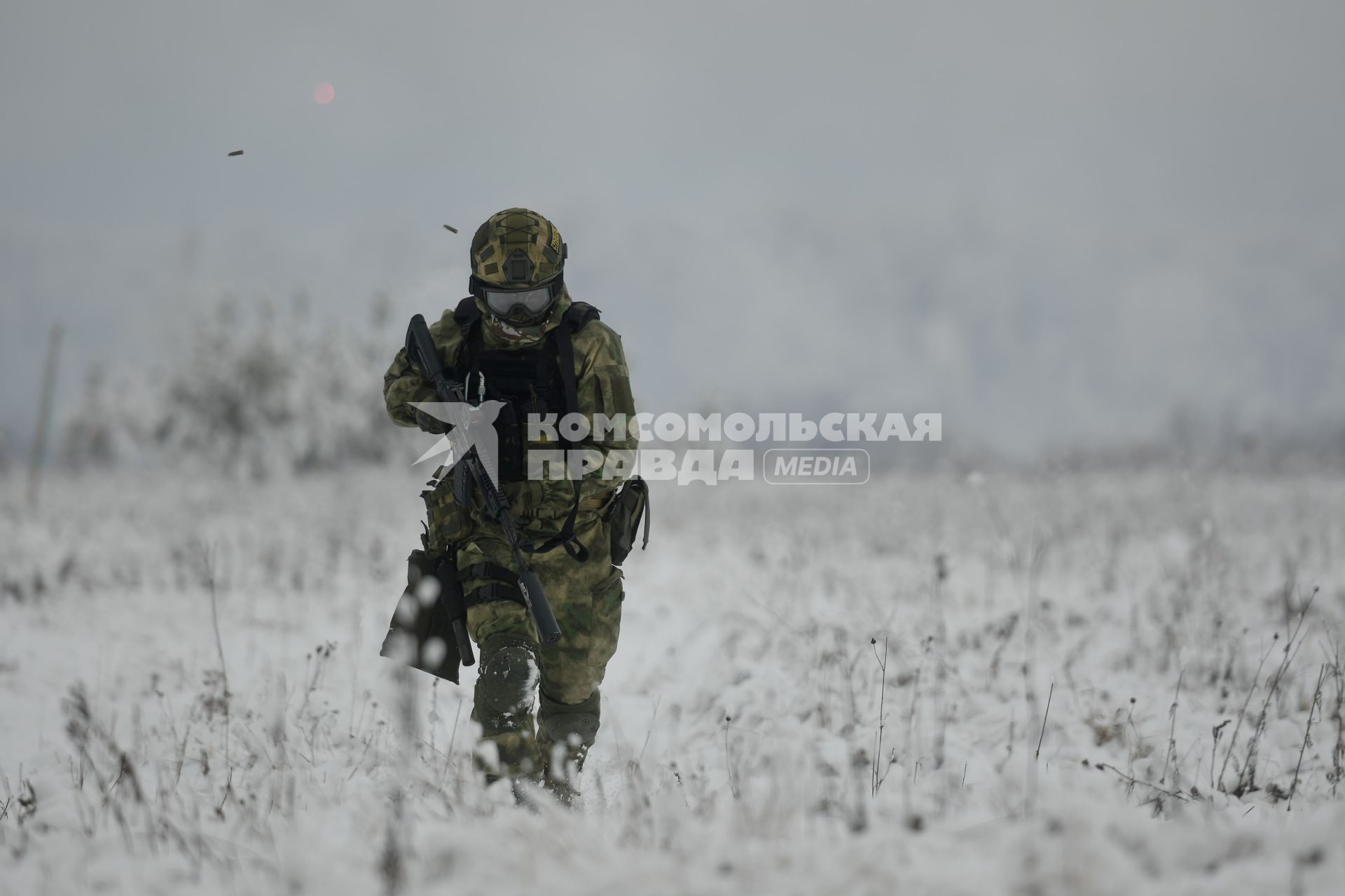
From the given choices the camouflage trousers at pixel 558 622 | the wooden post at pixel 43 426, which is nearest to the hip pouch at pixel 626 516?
Answer: the camouflage trousers at pixel 558 622

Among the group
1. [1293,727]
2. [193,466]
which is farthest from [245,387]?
[1293,727]

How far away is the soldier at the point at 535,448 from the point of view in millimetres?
3389

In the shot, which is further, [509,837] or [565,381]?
[565,381]

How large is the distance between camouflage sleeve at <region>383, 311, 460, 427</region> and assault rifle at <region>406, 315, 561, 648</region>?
44 mm

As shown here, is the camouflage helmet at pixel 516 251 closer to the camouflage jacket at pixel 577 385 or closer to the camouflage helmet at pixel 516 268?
the camouflage helmet at pixel 516 268

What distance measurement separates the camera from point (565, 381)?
3404mm

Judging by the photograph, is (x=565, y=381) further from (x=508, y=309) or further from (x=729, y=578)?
(x=729, y=578)

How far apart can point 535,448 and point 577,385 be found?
0.33 metres

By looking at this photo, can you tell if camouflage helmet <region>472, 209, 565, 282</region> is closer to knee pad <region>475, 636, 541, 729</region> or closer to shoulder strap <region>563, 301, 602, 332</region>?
shoulder strap <region>563, 301, 602, 332</region>

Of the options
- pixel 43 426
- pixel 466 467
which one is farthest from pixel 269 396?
pixel 466 467

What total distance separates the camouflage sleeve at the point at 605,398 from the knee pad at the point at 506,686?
0.76 m

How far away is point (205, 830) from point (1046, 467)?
9.73 meters

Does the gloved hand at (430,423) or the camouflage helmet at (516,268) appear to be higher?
the camouflage helmet at (516,268)

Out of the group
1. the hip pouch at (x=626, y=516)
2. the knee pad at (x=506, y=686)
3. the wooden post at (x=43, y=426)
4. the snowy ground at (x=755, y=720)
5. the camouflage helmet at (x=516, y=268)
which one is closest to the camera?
the snowy ground at (x=755, y=720)
